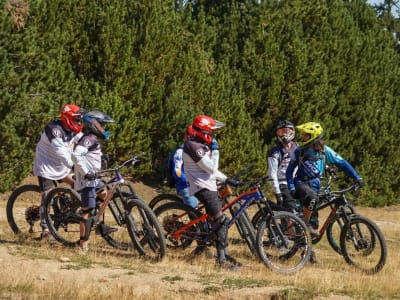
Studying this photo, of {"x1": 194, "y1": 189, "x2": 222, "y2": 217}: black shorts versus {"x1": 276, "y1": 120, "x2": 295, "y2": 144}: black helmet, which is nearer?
{"x1": 194, "y1": 189, "x2": 222, "y2": 217}: black shorts

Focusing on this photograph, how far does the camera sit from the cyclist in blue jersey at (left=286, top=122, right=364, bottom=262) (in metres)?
10.4

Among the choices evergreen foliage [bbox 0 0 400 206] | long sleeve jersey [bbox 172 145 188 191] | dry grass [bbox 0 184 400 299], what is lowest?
dry grass [bbox 0 184 400 299]

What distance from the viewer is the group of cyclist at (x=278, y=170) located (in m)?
9.35

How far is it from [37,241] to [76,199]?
983 millimetres

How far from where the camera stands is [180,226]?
988cm

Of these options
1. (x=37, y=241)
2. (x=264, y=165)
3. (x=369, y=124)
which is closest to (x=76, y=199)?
(x=37, y=241)

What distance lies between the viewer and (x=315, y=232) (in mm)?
10328

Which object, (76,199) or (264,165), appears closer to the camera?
(76,199)

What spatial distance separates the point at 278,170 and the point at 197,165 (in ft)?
6.93

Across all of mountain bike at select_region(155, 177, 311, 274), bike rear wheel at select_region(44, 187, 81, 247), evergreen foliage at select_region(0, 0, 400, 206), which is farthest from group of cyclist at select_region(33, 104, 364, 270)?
evergreen foliage at select_region(0, 0, 400, 206)

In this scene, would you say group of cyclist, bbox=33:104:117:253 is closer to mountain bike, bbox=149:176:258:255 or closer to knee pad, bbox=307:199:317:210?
mountain bike, bbox=149:176:258:255

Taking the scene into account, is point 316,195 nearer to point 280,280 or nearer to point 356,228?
point 356,228

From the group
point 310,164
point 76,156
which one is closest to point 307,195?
point 310,164

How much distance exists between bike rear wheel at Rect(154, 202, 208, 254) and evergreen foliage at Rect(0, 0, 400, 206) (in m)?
10.3
